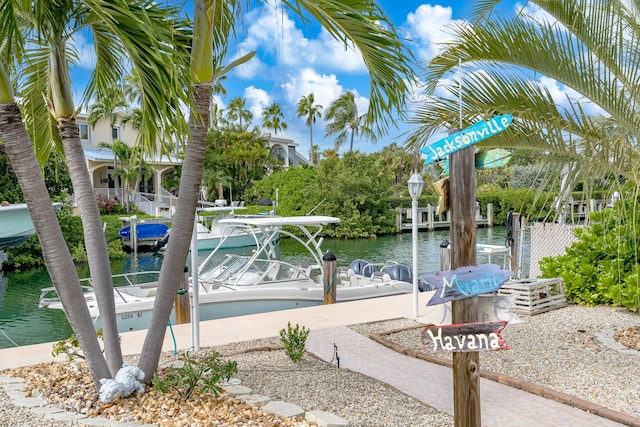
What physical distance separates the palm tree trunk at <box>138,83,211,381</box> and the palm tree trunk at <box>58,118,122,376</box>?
0.36 m

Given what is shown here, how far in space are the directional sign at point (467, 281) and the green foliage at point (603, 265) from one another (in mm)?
6130

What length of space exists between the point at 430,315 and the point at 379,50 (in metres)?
2.62

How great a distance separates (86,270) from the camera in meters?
23.3

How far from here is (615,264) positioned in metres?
9.22

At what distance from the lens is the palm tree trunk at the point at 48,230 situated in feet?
15.1

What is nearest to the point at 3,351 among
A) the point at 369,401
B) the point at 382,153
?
the point at 369,401

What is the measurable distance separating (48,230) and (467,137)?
3.42 metres

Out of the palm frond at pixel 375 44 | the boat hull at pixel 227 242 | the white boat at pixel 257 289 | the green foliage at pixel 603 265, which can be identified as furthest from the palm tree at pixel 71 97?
the boat hull at pixel 227 242

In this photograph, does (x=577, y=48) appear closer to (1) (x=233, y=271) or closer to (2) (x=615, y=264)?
(2) (x=615, y=264)

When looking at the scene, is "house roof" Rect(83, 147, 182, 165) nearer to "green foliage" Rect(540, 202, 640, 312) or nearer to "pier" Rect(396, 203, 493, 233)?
"pier" Rect(396, 203, 493, 233)

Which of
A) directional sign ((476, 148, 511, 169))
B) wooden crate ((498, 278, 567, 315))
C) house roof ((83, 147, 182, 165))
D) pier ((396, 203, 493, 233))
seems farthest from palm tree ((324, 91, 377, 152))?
directional sign ((476, 148, 511, 169))

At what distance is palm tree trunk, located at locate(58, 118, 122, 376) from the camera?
5133mm

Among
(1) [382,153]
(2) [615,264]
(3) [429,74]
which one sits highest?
(1) [382,153]

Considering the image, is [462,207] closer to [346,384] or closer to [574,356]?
[346,384]
